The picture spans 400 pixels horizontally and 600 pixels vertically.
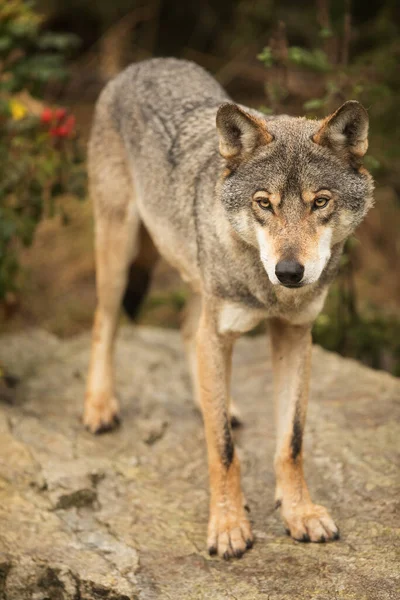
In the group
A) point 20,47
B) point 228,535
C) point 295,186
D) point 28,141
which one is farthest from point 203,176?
point 20,47

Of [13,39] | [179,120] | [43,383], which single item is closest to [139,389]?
[43,383]

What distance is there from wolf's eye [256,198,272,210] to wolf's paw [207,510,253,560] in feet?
5.50

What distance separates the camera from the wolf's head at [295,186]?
3.60m

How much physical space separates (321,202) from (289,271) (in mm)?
437

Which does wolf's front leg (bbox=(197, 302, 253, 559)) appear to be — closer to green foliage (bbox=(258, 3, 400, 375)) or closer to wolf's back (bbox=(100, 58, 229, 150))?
wolf's back (bbox=(100, 58, 229, 150))

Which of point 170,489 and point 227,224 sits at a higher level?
point 227,224

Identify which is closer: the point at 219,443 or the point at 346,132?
the point at 346,132

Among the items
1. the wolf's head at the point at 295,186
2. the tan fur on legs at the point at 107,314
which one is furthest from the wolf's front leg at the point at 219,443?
the tan fur on legs at the point at 107,314

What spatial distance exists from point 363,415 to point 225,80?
746 centimetres

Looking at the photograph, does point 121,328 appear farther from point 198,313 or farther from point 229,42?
point 229,42

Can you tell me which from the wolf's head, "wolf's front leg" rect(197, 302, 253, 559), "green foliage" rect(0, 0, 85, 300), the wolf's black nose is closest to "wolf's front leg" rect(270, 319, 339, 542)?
"wolf's front leg" rect(197, 302, 253, 559)

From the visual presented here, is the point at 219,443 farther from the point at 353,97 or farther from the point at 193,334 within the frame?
the point at 353,97

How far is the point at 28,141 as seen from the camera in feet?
21.6

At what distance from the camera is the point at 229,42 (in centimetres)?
1257
